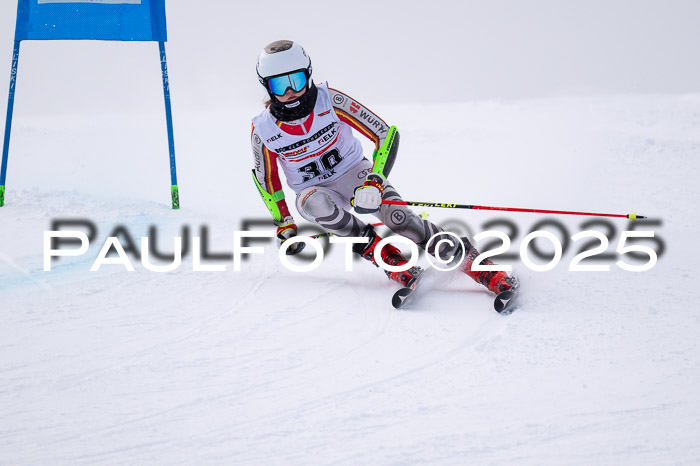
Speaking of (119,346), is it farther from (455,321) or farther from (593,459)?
(593,459)

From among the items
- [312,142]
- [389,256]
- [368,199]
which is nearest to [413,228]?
[389,256]

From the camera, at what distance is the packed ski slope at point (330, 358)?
202 centimetres

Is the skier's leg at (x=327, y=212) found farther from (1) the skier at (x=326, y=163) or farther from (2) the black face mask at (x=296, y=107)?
(2) the black face mask at (x=296, y=107)

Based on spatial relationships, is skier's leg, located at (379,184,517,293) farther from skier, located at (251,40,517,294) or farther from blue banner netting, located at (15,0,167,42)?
blue banner netting, located at (15,0,167,42)

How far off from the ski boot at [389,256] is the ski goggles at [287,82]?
90 centimetres

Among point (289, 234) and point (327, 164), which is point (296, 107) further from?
point (289, 234)

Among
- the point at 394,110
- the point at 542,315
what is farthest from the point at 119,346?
the point at 394,110

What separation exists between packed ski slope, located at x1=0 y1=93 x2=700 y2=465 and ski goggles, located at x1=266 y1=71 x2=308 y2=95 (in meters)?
1.15

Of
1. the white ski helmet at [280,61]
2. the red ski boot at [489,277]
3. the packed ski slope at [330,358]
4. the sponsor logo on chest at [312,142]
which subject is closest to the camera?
the packed ski slope at [330,358]

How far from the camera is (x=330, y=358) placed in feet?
8.79

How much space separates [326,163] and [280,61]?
68 cm

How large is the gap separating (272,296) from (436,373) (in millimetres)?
1370

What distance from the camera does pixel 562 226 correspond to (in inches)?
193

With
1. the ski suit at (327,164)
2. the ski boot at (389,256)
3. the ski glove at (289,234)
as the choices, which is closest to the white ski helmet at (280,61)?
the ski suit at (327,164)
